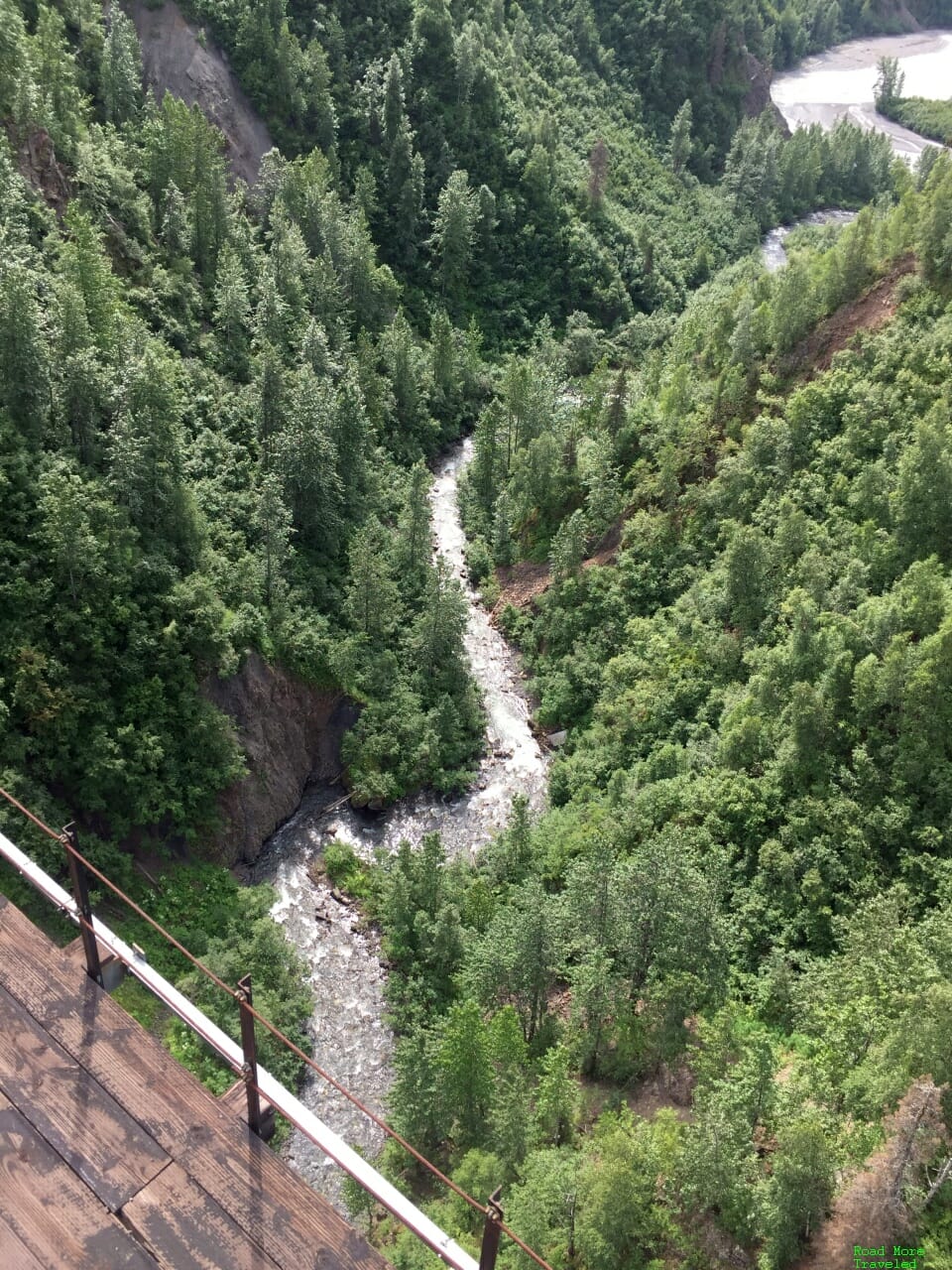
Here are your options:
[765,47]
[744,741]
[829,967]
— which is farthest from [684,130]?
[829,967]

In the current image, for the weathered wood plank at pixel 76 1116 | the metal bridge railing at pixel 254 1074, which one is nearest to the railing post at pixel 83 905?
the metal bridge railing at pixel 254 1074

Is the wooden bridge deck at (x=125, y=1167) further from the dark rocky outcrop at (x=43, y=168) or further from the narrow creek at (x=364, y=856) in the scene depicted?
the dark rocky outcrop at (x=43, y=168)

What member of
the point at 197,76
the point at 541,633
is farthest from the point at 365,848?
the point at 197,76

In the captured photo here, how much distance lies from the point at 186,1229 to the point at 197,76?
294 ft

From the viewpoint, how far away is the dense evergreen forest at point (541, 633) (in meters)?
24.6

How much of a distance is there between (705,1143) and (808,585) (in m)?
25.4

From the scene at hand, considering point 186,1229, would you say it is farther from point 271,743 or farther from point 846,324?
point 846,324

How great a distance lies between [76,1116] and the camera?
33.2 feet

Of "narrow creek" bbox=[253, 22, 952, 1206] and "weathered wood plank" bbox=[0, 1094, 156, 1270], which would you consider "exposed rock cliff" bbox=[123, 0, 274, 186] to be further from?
"weathered wood plank" bbox=[0, 1094, 156, 1270]

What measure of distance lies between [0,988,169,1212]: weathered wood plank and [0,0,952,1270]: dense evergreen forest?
1559 cm

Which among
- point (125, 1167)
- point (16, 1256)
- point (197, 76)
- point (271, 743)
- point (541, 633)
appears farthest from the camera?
point (197, 76)

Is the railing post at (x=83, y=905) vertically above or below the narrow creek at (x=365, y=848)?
above

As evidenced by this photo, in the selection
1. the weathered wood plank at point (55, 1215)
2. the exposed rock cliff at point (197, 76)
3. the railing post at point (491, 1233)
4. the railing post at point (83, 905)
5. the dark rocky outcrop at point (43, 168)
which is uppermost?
the exposed rock cliff at point (197, 76)

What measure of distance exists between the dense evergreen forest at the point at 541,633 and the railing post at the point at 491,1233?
15.1 metres
